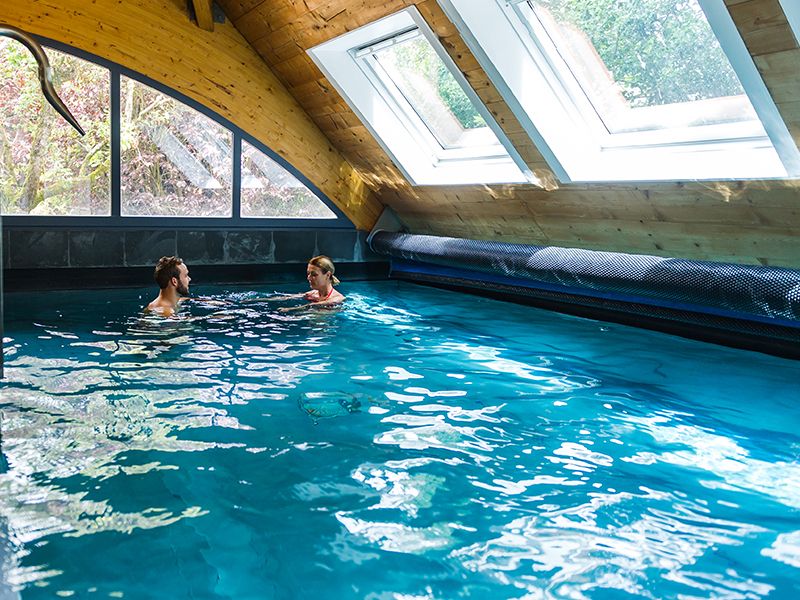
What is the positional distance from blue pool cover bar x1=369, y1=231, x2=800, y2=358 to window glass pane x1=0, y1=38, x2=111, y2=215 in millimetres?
3150

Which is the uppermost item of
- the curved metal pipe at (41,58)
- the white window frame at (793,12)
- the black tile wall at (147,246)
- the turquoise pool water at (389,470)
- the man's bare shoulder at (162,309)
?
the white window frame at (793,12)

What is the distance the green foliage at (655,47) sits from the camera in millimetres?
4445

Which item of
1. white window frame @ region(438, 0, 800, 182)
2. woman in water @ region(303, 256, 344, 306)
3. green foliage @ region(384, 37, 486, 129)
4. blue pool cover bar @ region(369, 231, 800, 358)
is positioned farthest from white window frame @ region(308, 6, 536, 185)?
woman in water @ region(303, 256, 344, 306)

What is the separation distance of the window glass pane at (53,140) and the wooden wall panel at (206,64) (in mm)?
274

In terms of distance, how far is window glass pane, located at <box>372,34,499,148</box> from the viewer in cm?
646

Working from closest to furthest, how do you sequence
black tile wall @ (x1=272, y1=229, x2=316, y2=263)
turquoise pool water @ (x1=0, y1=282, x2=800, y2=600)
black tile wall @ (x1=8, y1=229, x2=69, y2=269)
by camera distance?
turquoise pool water @ (x1=0, y1=282, x2=800, y2=600) < black tile wall @ (x1=8, y1=229, x2=69, y2=269) < black tile wall @ (x1=272, y1=229, x2=316, y2=263)

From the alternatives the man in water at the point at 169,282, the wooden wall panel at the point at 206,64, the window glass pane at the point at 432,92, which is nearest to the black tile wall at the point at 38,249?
the wooden wall panel at the point at 206,64

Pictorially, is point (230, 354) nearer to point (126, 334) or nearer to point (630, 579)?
point (126, 334)

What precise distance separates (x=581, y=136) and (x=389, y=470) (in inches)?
145

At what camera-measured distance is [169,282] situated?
17.6 ft

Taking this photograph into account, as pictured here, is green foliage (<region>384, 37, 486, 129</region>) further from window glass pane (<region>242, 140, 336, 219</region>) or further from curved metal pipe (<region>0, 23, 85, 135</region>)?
curved metal pipe (<region>0, 23, 85, 135</region>)

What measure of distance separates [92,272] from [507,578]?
250 inches

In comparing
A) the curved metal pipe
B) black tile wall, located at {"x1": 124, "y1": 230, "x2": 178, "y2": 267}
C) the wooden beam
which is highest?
the wooden beam

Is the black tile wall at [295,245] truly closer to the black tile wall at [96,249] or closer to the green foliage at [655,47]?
the black tile wall at [96,249]
